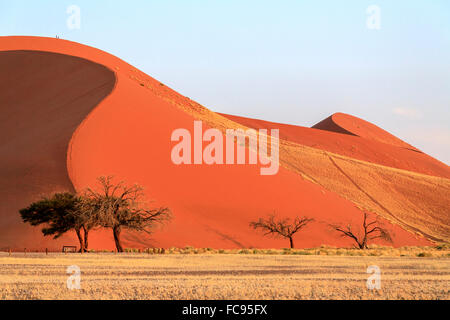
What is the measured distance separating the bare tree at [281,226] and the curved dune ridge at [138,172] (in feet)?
2.23

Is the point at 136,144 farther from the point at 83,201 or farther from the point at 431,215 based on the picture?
the point at 431,215

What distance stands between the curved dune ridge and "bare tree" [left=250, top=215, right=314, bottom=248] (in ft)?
2.23

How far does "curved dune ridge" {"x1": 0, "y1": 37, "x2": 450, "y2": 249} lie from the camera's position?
146ft

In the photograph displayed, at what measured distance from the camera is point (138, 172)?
158 ft

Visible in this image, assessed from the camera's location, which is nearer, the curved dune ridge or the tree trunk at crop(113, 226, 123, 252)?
the tree trunk at crop(113, 226, 123, 252)

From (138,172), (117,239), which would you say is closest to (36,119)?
(138,172)

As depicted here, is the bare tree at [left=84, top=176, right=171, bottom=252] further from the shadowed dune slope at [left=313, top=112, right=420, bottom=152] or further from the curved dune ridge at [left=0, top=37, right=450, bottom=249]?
the shadowed dune slope at [left=313, top=112, right=420, bottom=152]

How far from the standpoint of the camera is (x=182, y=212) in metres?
45.5

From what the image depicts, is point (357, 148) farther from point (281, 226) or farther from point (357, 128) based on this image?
point (281, 226)

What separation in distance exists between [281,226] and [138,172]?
1052 cm

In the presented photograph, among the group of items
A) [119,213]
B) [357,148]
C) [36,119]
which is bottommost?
[119,213]
